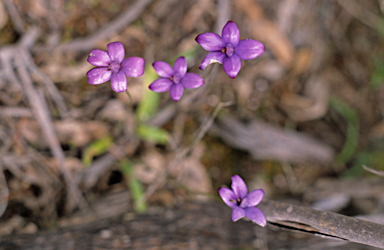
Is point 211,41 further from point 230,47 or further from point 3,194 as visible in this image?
point 3,194

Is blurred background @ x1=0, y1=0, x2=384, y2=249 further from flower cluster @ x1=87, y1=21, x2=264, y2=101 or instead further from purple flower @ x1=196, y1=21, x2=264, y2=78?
purple flower @ x1=196, y1=21, x2=264, y2=78

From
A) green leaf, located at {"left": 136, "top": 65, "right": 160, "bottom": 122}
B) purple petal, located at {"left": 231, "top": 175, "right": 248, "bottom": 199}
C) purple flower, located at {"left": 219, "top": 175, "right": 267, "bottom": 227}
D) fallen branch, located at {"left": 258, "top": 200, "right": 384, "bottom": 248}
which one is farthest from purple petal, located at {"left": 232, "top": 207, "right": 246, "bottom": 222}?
green leaf, located at {"left": 136, "top": 65, "right": 160, "bottom": 122}

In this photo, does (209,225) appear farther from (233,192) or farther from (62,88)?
(62,88)

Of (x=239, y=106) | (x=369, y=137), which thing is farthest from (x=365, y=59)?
(x=239, y=106)

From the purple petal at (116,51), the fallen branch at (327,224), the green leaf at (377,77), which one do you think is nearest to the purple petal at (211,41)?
the purple petal at (116,51)

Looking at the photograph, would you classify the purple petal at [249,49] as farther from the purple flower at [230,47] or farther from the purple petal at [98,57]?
the purple petal at [98,57]

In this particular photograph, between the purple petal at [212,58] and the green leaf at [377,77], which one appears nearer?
the purple petal at [212,58]

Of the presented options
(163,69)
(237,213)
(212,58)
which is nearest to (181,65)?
(163,69)
